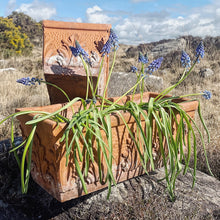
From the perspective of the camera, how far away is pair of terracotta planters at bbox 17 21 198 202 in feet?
4.12

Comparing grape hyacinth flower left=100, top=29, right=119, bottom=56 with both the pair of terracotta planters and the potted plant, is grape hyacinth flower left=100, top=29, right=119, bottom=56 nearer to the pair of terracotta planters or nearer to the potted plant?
the potted plant

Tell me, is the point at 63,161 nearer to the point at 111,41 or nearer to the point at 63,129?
the point at 63,129

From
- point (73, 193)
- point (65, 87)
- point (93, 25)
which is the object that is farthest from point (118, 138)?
point (93, 25)

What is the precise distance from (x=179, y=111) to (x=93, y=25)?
975mm

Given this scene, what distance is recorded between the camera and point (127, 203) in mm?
1647

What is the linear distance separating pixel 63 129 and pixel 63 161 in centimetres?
16

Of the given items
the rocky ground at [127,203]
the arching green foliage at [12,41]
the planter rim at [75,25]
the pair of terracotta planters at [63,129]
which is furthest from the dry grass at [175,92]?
the arching green foliage at [12,41]

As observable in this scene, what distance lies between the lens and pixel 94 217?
1.58 metres

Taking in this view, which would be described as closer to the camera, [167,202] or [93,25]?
[167,202]

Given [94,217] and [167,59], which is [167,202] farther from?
[167,59]

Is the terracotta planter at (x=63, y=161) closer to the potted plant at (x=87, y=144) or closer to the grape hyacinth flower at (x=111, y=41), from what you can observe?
the potted plant at (x=87, y=144)

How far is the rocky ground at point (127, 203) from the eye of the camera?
1581mm

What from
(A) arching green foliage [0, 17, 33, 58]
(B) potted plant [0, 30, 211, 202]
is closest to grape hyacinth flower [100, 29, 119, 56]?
(B) potted plant [0, 30, 211, 202]

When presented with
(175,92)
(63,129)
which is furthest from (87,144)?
(175,92)
